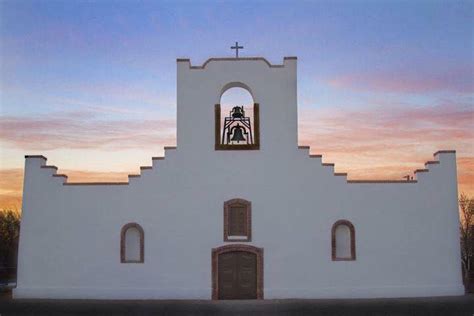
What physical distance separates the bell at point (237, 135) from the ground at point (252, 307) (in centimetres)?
589

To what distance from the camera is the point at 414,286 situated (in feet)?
74.0

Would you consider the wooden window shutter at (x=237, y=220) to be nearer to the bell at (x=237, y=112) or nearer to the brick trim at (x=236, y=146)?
the brick trim at (x=236, y=146)

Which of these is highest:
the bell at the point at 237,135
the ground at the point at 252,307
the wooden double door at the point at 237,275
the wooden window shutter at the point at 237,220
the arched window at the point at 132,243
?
the bell at the point at 237,135

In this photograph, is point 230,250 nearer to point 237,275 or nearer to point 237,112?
point 237,275

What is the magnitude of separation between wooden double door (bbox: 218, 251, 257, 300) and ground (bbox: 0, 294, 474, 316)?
608 millimetres

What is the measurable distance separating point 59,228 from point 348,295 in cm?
1088

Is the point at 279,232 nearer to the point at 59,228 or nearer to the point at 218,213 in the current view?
the point at 218,213

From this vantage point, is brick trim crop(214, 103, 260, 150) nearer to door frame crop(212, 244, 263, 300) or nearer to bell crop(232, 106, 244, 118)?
bell crop(232, 106, 244, 118)

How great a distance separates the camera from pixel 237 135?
76.2 ft

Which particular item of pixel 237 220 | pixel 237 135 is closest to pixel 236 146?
pixel 237 135

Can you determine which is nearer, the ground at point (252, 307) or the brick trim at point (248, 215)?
the ground at point (252, 307)

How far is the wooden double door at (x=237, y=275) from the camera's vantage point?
22.4m

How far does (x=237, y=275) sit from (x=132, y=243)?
13.4 ft

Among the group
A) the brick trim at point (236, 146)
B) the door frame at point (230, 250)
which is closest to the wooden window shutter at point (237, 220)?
the door frame at point (230, 250)
